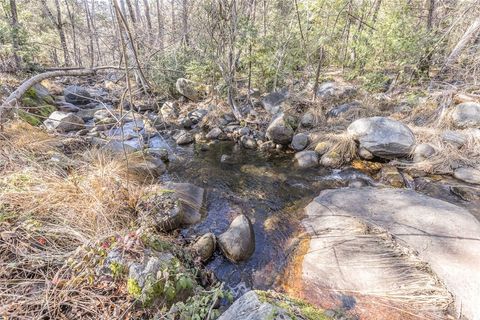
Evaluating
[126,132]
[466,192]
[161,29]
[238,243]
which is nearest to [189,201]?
[238,243]

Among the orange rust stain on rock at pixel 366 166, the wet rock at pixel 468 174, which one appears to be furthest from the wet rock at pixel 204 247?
the wet rock at pixel 468 174

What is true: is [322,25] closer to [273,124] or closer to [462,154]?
[273,124]

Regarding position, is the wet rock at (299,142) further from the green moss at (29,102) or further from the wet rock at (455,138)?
the green moss at (29,102)

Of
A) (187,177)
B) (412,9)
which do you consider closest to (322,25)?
(412,9)

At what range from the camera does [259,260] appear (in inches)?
113

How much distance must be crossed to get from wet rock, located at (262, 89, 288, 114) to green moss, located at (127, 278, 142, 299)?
19.7 feet

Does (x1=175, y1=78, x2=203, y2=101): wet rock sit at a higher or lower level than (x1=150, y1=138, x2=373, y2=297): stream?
higher

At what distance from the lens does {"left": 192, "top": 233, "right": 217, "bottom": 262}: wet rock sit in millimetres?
2768

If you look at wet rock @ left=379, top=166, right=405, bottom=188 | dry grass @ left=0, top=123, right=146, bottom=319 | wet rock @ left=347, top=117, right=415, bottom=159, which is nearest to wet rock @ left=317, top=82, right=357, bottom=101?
wet rock @ left=347, top=117, right=415, bottom=159

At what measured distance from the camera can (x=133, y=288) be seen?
1651mm

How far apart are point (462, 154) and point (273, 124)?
12.4ft

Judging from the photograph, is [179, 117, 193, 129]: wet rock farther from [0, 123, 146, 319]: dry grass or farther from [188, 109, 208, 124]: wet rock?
[0, 123, 146, 319]: dry grass

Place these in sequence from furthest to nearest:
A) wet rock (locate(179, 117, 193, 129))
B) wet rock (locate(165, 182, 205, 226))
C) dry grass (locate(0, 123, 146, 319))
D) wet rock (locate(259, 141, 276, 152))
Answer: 1. wet rock (locate(179, 117, 193, 129))
2. wet rock (locate(259, 141, 276, 152))
3. wet rock (locate(165, 182, 205, 226))
4. dry grass (locate(0, 123, 146, 319))

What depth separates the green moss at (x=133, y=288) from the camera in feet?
5.37
